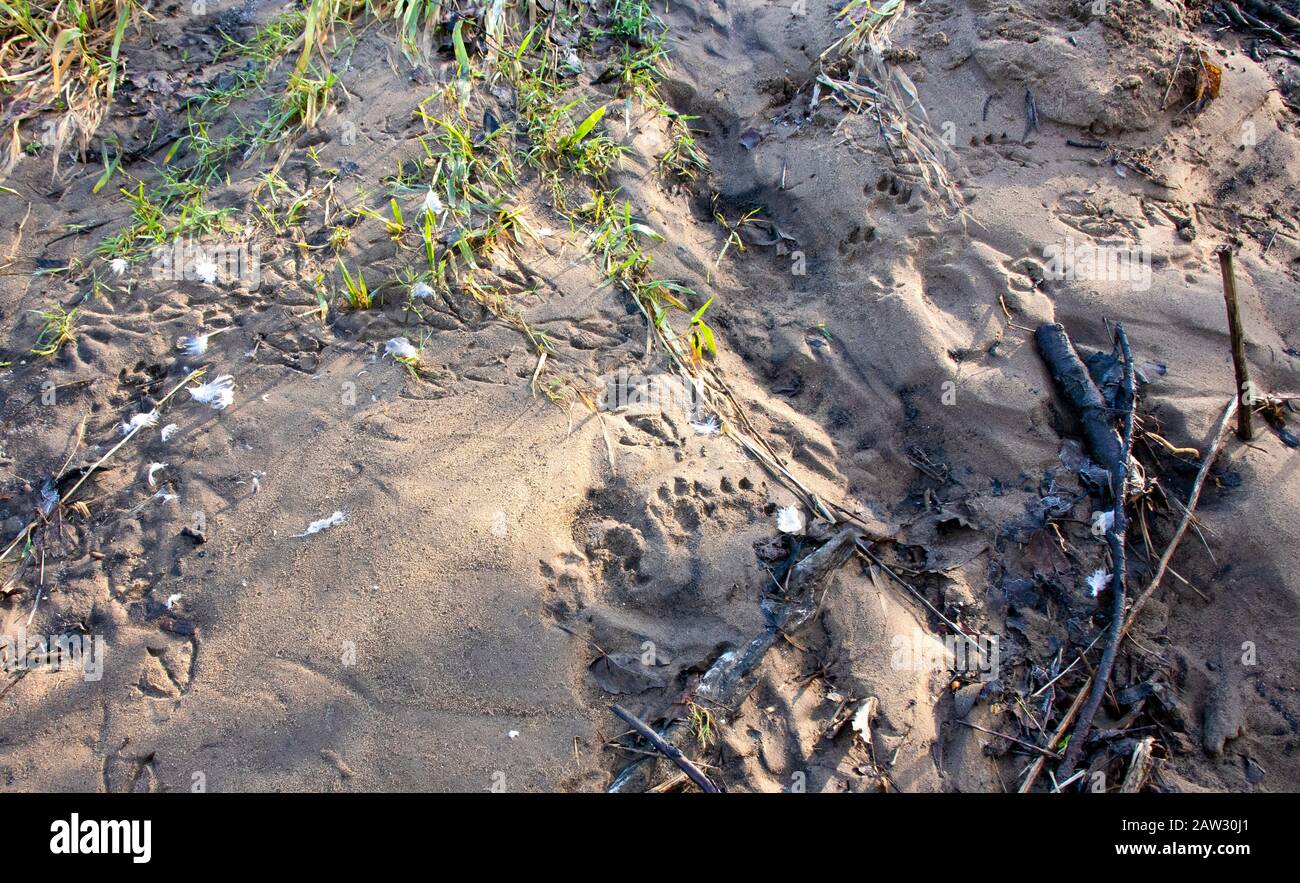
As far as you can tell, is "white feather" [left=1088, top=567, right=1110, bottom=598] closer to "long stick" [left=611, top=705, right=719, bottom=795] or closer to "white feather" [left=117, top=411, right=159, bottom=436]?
"long stick" [left=611, top=705, right=719, bottom=795]

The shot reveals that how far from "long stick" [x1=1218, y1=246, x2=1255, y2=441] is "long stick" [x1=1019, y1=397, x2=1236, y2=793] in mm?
48

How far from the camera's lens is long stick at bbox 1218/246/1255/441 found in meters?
2.60

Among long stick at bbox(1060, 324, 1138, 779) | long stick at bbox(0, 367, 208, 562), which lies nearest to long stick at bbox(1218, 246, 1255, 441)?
long stick at bbox(1060, 324, 1138, 779)

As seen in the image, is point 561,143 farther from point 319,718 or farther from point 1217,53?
point 1217,53

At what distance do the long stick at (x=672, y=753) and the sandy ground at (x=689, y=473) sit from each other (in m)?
0.08

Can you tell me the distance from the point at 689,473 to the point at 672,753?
83 cm

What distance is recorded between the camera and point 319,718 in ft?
7.10

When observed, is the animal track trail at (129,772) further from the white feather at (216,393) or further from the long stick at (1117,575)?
the long stick at (1117,575)

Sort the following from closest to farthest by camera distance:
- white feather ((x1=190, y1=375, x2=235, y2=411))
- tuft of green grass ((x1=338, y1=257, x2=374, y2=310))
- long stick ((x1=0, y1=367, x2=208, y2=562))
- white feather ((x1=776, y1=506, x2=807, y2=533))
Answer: long stick ((x1=0, y1=367, x2=208, y2=562)), white feather ((x1=776, y1=506, x2=807, y2=533)), white feather ((x1=190, y1=375, x2=235, y2=411)), tuft of green grass ((x1=338, y1=257, x2=374, y2=310))

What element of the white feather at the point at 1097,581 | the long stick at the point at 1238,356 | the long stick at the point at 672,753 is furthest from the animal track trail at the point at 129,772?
the long stick at the point at 1238,356

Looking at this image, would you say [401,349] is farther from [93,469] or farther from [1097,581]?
[1097,581]

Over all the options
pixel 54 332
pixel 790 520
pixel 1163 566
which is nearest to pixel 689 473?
pixel 790 520
